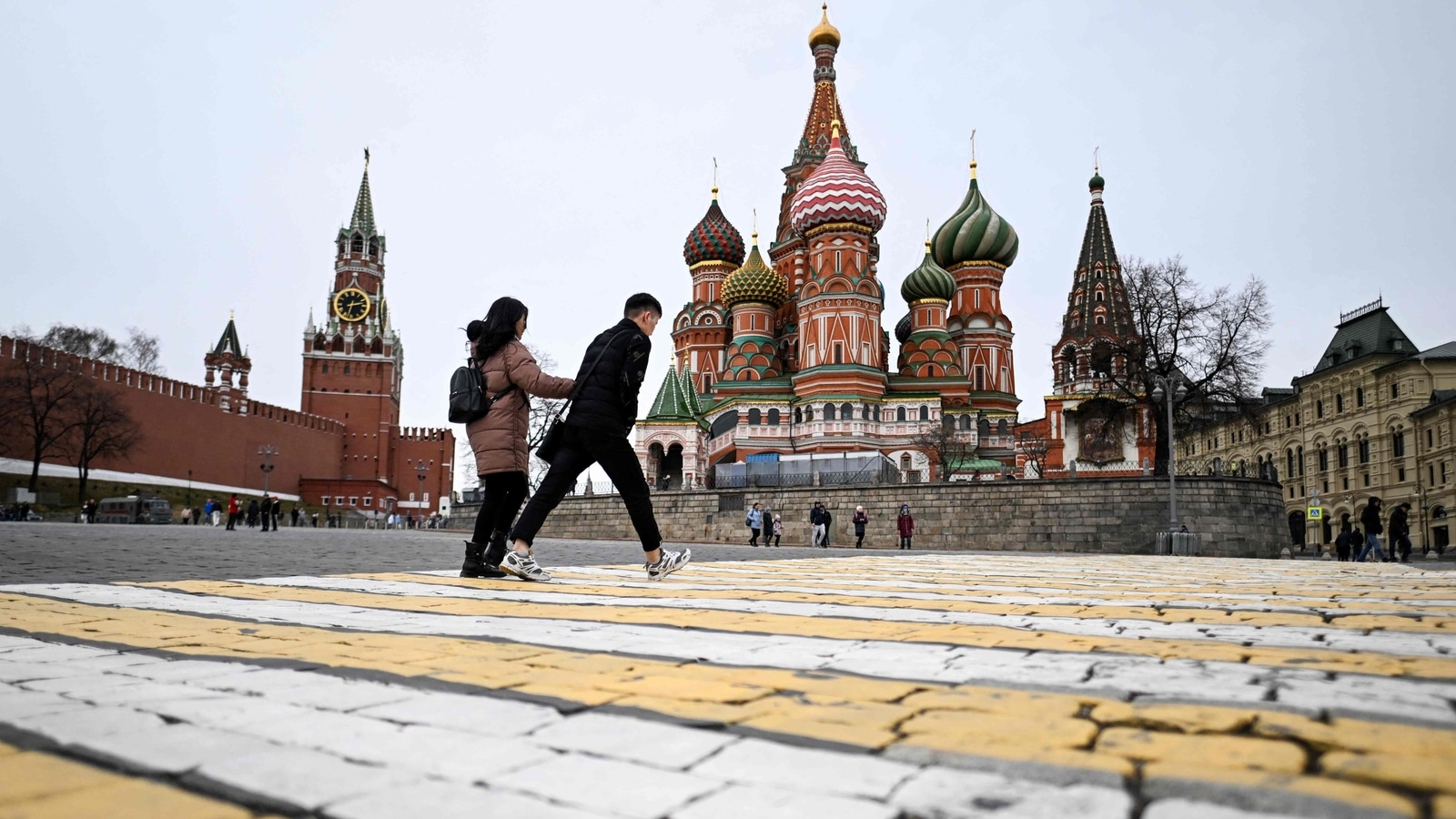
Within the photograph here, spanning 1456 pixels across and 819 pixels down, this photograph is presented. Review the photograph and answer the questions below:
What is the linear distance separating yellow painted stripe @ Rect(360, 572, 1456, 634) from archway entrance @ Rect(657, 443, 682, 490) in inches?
1545

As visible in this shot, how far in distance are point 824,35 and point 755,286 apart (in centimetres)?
1759

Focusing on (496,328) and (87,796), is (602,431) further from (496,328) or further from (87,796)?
(87,796)

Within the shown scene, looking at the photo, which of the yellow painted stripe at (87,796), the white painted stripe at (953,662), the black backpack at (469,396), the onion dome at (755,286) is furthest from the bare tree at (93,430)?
the yellow painted stripe at (87,796)

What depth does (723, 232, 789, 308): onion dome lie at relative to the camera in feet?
160

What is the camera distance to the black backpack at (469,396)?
5742mm

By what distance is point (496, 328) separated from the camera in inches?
232

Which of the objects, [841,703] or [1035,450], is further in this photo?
[1035,450]

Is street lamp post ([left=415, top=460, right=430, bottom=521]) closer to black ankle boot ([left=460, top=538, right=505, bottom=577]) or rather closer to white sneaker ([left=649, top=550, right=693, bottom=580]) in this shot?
black ankle boot ([left=460, top=538, right=505, bottom=577])

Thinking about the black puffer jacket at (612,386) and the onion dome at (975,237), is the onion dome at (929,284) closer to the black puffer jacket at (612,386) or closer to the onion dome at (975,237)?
the onion dome at (975,237)

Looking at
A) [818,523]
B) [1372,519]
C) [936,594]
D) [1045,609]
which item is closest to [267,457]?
[818,523]

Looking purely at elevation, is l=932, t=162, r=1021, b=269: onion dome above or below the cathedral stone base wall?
above

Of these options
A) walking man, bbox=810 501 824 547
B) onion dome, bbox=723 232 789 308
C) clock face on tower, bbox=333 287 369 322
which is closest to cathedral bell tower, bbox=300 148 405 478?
clock face on tower, bbox=333 287 369 322

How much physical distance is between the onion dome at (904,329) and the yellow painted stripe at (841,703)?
4880 centimetres

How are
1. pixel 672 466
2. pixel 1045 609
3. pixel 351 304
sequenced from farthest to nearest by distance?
pixel 351 304 < pixel 672 466 < pixel 1045 609
